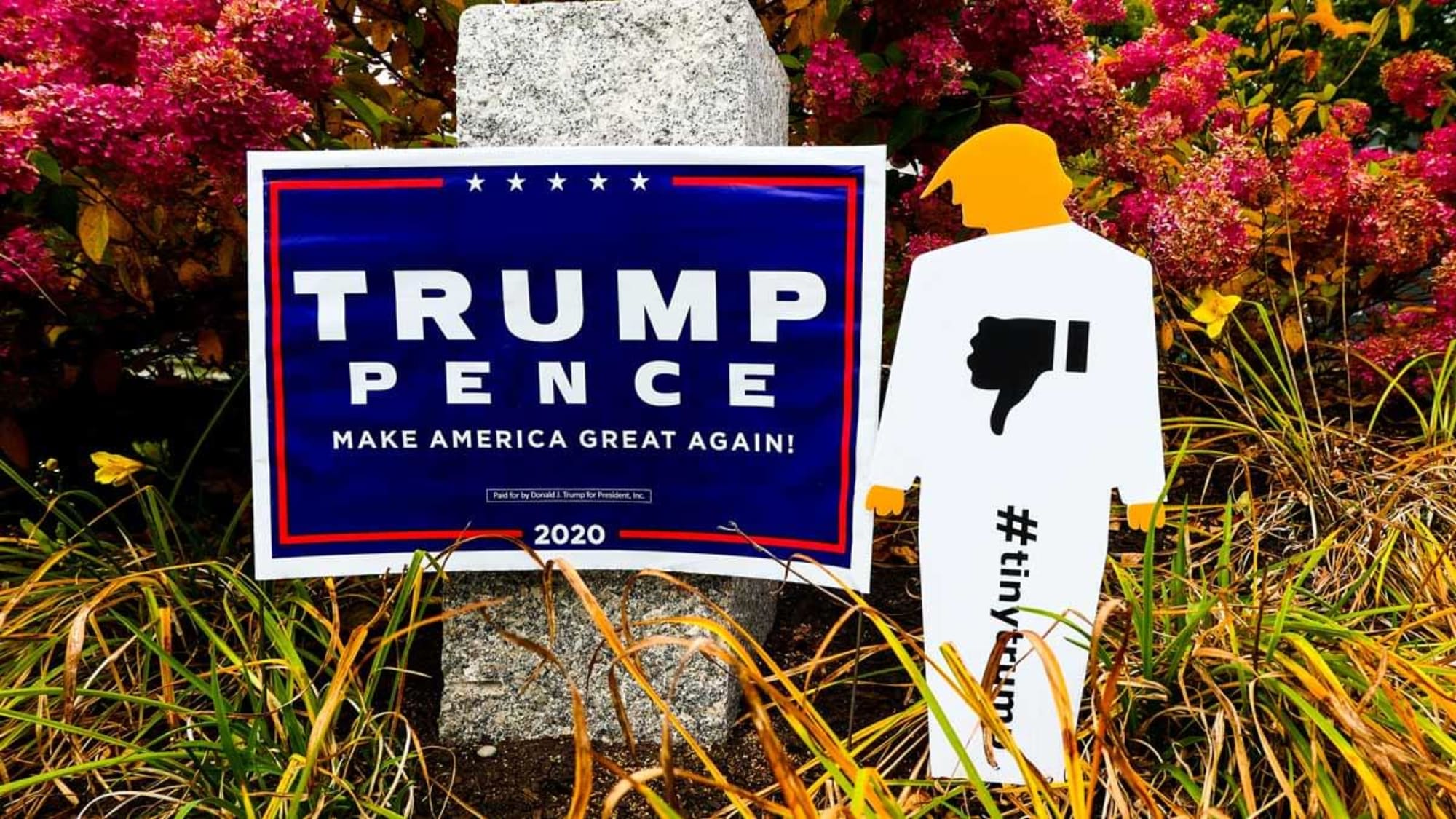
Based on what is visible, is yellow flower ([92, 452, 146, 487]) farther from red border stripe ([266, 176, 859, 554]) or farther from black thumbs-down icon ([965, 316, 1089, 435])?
black thumbs-down icon ([965, 316, 1089, 435])

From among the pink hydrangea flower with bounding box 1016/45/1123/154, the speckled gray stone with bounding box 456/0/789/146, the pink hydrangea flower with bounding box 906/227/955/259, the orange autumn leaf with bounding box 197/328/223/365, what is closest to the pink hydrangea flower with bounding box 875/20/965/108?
the pink hydrangea flower with bounding box 1016/45/1123/154

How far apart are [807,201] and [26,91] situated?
4.41 ft

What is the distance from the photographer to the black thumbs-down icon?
128 cm

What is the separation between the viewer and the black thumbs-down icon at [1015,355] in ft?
4.21

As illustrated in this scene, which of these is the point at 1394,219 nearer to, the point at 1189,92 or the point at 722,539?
the point at 1189,92

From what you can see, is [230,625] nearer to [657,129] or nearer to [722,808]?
[722,808]

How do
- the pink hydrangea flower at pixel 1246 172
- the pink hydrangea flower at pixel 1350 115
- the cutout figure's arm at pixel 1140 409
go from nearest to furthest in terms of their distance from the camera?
the cutout figure's arm at pixel 1140 409 → the pink hydrangea flower at pixel 1246 172 → the pink hydrangea flower at pixel 1350 115

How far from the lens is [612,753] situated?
1659 mm

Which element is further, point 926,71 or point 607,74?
A: point 926,71

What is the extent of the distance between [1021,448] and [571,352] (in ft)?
2.38

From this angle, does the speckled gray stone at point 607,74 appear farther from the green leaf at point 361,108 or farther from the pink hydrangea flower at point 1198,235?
the pink hydrangea flower at point 1198,235

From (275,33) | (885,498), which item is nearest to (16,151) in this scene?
(275,33)

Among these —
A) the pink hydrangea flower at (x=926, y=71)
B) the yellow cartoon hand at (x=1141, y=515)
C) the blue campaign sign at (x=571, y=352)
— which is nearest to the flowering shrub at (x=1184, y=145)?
the pink hydrangea flower at (x=926, y=71)

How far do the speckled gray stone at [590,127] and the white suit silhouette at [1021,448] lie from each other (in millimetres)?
456
